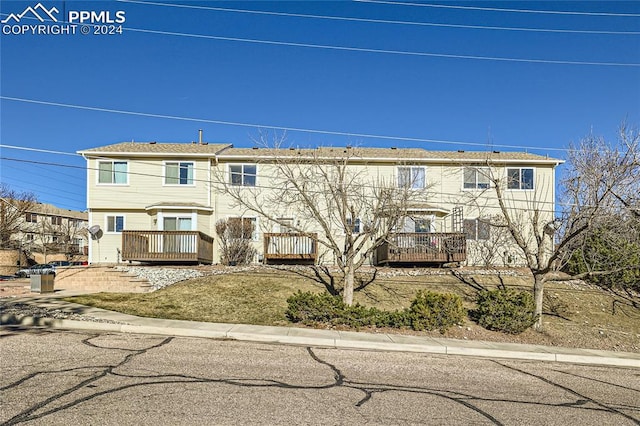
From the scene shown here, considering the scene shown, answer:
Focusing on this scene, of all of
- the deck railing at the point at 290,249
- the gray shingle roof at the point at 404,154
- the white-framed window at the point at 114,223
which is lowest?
the deck railing at the point at 290,249

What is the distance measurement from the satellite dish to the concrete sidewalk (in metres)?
13.0

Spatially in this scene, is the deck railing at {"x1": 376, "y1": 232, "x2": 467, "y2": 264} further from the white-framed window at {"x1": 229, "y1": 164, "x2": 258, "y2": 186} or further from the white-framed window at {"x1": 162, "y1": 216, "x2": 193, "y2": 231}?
the white-framed window at {"x1": 162, "y1": 216, "x2": 193, "y2": 231}

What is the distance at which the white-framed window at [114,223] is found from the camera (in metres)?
25.9

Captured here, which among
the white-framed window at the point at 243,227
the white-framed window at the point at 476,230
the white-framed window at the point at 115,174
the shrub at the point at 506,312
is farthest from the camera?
the white-framed window at the point at 115,174

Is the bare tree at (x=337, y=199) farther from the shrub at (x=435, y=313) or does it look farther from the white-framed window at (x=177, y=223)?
the white-framed window at (x=177, y=223)

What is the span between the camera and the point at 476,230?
82.4 feet

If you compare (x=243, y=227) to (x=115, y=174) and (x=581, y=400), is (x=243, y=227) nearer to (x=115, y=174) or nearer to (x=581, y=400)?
(x=115, y=174)

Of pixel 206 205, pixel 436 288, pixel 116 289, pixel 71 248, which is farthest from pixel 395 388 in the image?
pixel 71 248

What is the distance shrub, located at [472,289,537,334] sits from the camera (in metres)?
14.1

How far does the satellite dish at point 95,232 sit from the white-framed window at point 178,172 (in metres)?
4.11

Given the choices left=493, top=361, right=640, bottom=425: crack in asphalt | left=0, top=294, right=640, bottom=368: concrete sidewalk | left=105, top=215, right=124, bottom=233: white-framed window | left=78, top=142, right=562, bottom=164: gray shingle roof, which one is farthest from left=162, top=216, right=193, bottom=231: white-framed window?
left=493, top=361, right=640, bottom=425: crack in asphalt

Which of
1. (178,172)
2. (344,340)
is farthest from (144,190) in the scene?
(344,340)

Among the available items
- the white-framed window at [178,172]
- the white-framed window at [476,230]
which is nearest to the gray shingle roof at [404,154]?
the white-framed window at [178,172]

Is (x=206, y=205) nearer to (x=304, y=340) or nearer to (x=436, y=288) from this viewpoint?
(x=436, y=288)
